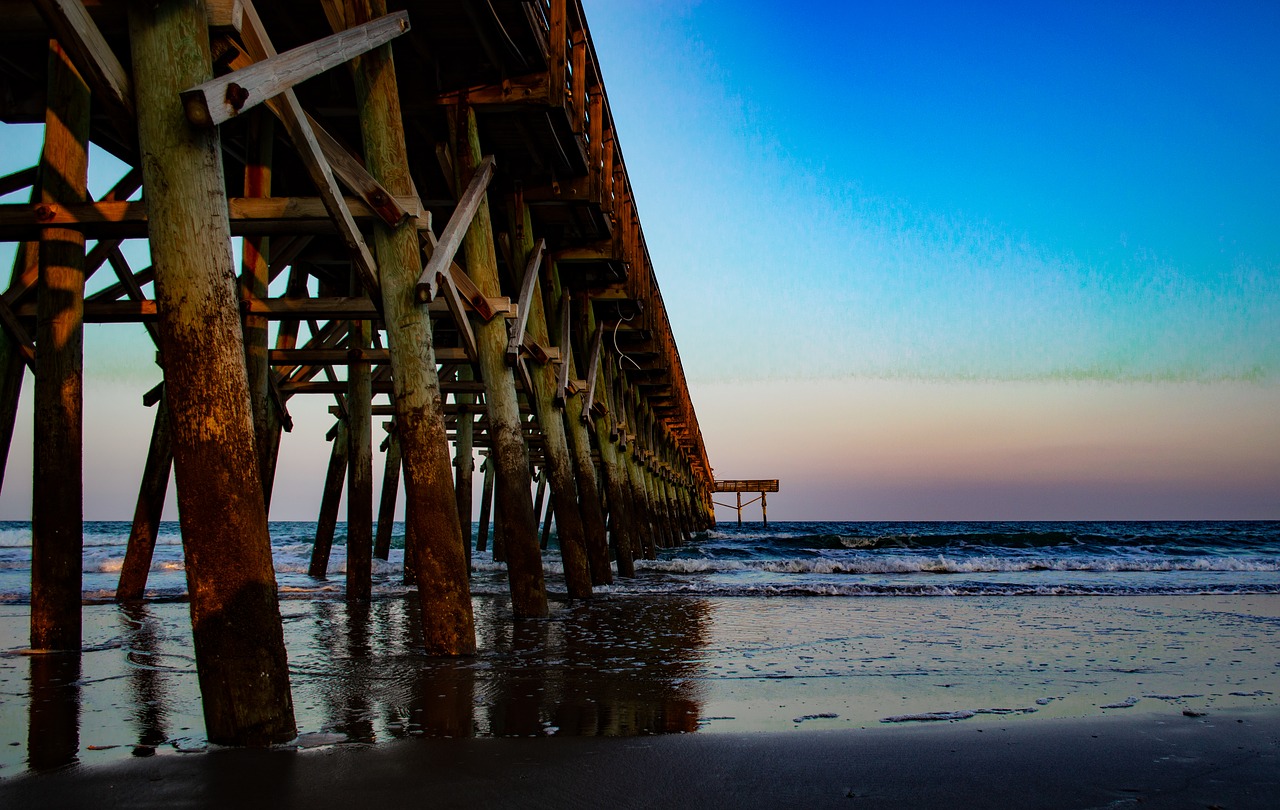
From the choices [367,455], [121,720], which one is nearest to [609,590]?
[367,455]

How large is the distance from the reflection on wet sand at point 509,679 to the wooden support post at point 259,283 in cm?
172

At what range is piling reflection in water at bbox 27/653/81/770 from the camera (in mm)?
2883

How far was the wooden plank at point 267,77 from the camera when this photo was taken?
9.42 feet

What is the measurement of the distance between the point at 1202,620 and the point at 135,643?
315 inches

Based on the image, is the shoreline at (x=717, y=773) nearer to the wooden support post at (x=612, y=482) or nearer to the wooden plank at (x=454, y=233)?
the wooden plank at (x=454, y=233)

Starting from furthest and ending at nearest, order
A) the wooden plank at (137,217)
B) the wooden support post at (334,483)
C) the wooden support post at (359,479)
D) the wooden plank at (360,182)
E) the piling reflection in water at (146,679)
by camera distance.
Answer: the wooden support post at (334,483)
the wooden support post at (359,479)
the wooden plank at (137,217)
the wooden plank at (360,182)
the piling reflection in water at (146,679)

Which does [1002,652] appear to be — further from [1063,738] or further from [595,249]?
[595,249]

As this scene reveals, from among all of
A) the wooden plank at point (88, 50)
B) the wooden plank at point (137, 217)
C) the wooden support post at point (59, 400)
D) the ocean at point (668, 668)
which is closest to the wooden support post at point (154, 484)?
the ocean at point (668, 668)

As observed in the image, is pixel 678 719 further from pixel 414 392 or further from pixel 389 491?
pixel 389 491

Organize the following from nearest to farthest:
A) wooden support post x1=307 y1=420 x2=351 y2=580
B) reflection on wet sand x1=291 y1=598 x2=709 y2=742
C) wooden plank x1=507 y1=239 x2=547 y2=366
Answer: reflection on wet sand x1=291 y1=598 x2=709 y2=742, wooden plank x1=507 y1=239 x2=547 y2=366, wooden support post x1=307 y1=420 x2=351 y2=580

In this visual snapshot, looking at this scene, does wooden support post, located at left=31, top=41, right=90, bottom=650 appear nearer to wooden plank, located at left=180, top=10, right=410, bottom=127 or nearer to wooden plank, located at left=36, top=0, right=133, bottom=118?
wooden plank, located at left=180, top=10, right=410, bottom=127

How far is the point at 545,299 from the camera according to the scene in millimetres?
10539

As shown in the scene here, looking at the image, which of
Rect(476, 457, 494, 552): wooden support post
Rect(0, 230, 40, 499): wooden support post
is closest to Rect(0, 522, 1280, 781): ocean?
Rect(0, 230, 40, 499): wooden support post

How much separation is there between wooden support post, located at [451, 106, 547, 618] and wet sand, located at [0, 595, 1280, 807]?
1.15ft
